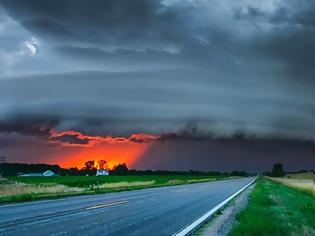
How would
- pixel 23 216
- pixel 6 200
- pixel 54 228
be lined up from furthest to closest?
pixel 6 200, pixel 23 216, pixel 54 228

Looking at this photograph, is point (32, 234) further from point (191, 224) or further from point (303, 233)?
point (303, 233)

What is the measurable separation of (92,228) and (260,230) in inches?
197

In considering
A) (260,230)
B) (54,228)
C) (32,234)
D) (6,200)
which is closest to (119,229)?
(54,228)

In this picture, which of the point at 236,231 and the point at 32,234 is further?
the point at 236,231

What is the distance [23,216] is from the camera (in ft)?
59.5

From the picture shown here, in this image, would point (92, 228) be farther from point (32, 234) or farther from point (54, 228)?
point (32, 234)

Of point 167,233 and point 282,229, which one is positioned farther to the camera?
point 282,229

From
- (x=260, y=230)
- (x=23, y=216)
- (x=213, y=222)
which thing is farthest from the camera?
(x=213, y=222)

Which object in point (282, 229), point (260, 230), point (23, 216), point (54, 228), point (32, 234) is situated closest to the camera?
point (32, 234)

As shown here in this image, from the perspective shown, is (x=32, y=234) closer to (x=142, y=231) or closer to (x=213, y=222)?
(x=142, y=231)

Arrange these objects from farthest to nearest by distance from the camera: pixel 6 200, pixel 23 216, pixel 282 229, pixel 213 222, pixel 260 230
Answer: pixel 6 200 → pixel 213 222 → pixel 23 216 → pixel 282 229 → pixel 260 230

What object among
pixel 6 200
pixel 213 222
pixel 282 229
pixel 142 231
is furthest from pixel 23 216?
pixel 6 200

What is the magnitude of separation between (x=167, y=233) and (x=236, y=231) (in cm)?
222

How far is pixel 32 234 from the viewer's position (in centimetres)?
1289
